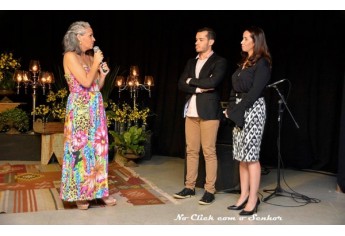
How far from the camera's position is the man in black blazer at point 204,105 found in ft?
11.9

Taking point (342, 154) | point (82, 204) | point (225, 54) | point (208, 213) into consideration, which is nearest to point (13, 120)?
point (82, 204)

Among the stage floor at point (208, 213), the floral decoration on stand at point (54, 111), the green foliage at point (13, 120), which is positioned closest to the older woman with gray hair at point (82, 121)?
the stage floor at point (208, 213)

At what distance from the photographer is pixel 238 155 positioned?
331 cm

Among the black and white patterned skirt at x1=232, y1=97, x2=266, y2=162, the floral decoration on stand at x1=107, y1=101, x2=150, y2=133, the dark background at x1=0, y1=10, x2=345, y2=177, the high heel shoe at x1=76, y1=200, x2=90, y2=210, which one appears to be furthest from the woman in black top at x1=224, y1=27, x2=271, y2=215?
the floral decoration on stand at x1=107, y1=101, x2=150, y2=133

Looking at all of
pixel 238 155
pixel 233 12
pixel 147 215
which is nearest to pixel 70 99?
pixel 147 215

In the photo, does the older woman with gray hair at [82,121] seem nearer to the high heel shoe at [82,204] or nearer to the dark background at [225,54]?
the high heel shoe at [82,204]

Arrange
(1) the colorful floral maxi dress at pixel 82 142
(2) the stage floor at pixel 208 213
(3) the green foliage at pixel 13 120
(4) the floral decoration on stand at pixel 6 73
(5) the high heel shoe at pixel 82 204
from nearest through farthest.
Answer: (2) the stage floor at pixel 208 213 → (1) the colorful floral maxi dress at pixel 82 142 → (5) the high heel shoe at pixel 82 204 → (3) the green foliage at pixel 13 120 → (4) the floral decoration on stand at pixel 6 73

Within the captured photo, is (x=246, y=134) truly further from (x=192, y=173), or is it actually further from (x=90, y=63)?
(x=90, y=63)

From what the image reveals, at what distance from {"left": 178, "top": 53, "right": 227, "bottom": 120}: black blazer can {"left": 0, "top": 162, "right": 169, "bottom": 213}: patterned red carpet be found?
0.86 meters

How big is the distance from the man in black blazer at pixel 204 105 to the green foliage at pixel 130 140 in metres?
1.57

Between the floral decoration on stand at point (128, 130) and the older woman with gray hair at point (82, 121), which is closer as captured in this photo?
the older woman with gray hair at point (82, 121)

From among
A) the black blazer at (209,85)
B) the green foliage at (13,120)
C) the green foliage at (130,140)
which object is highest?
the black blazer at (209,85)

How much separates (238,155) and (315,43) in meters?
2.52

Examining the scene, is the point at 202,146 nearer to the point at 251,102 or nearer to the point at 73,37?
the point at 251,102
